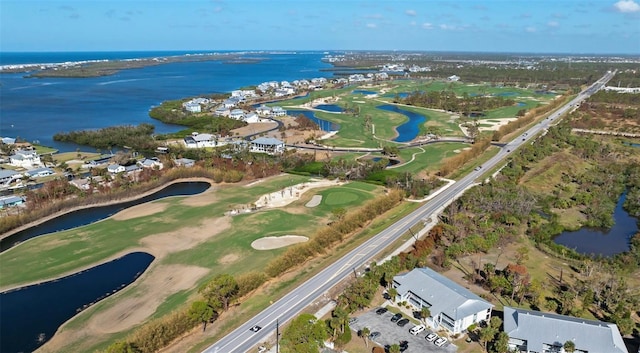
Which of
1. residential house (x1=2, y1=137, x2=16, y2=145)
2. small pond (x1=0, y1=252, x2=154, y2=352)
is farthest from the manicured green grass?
residential house (x1=2, y1=137, x2=16, y2=145)

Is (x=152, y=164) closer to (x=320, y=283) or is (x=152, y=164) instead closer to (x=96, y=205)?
(x=96, y=205)

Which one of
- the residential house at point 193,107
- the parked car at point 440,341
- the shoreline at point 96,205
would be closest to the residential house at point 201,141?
the shoreline at point 96,205

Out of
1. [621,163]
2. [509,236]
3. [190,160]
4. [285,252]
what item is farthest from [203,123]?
[621,163]

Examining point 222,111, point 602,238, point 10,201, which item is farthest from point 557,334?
point 222,111

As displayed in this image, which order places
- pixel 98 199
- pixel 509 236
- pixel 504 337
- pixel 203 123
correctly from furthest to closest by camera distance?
1. pixel 203 123
2. pixel 98 199
3. pixel 509 236
4. pixel 504 337

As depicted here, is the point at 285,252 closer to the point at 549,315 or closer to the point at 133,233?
the point at 133,233

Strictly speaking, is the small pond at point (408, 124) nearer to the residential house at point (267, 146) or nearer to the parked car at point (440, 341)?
the residential house at point (267, 146)
